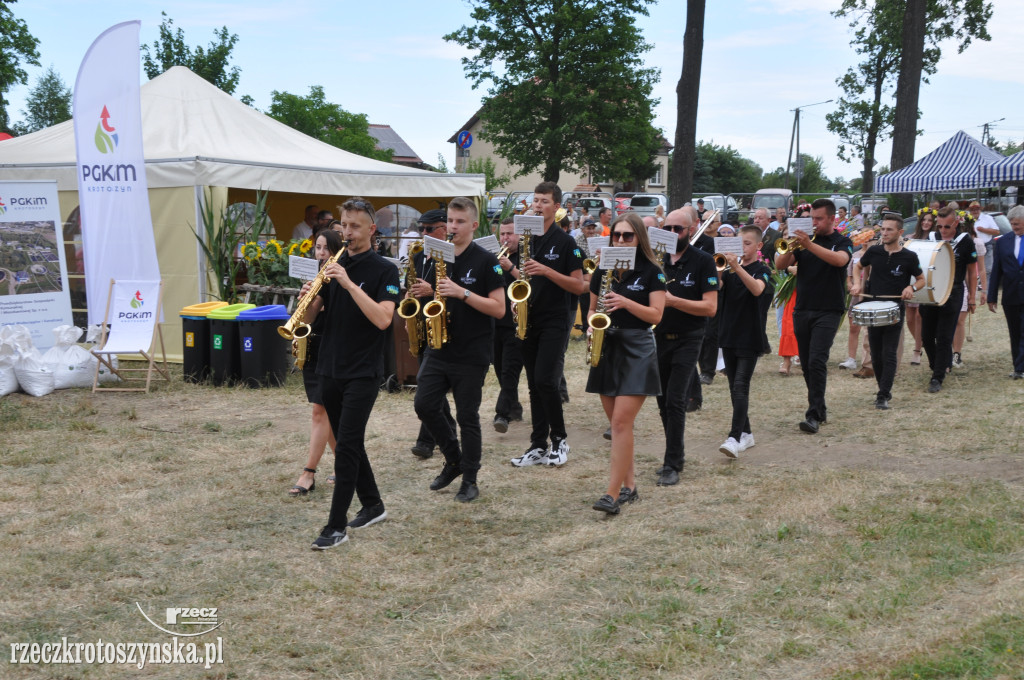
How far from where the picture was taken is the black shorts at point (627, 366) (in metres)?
5.81

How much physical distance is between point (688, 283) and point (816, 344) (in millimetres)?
2169

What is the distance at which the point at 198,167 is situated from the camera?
38.0 feet

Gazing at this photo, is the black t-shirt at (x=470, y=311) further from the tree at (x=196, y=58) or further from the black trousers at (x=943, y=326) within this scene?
the tree at (x=196, y=58)

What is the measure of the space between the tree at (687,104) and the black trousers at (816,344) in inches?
408

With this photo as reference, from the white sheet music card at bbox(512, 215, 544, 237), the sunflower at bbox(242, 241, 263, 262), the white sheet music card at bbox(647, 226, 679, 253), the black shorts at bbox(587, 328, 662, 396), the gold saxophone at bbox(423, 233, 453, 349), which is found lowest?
the black shorts at bbox(587, 328, 662, 396)

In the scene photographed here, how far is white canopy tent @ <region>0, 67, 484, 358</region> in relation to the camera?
38.6ft

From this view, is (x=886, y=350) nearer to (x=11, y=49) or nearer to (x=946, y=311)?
(x=946, y=311)

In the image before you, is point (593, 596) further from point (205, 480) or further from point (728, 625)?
point (205, 480)

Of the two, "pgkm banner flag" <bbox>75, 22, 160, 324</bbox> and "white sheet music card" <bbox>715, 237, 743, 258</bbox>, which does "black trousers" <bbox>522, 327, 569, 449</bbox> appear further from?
"pgkm banner flag" <bbox>75, 22, 160, 324</bbox>

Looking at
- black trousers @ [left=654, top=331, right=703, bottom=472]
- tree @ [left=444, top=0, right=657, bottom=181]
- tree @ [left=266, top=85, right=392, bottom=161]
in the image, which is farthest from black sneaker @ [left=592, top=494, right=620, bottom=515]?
tree @ [left=266, top=85, right=392, bottom=161]

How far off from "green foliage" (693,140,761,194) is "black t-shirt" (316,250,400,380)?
66.6 m

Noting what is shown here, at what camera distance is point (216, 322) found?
34.5 ft

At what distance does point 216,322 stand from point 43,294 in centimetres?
250

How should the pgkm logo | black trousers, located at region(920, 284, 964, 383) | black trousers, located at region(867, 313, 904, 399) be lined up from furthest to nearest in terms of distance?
the pgkm logo → black trousers, located at region(920, 284, 964, 383) → black trousers, located at region(867, 313, 904, 399)
